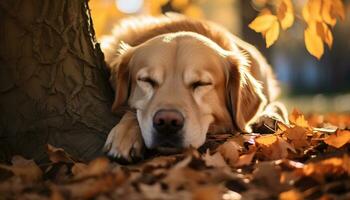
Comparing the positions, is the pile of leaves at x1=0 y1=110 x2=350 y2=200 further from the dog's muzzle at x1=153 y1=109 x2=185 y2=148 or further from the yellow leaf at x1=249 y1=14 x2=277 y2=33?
the yellow leaf at x1=249 y1=14 x2=277 y2=33

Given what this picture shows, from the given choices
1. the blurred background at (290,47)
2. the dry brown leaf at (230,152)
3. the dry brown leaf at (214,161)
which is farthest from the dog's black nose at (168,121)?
Answer: the blurred background at (290,47)

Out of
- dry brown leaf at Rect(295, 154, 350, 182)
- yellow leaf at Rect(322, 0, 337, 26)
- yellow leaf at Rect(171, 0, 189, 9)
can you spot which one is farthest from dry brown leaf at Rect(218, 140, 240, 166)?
yellow leaf at Rect(171, 0, 189, 9)

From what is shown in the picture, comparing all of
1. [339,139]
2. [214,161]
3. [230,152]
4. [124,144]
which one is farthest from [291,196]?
[124,144]

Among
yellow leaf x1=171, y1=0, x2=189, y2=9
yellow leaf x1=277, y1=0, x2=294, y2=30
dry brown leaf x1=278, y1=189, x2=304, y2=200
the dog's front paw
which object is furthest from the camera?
yellow leaf x1=171, y1=0, x2=189, y2=9

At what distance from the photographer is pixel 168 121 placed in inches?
156

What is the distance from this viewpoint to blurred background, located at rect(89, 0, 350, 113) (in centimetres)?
1230

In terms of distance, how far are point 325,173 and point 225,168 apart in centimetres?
55

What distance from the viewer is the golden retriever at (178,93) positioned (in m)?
4.01

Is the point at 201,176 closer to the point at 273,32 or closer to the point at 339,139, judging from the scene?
the point at 339,139

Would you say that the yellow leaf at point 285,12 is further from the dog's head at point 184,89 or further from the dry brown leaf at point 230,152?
the dry brown leaf at point 230,152

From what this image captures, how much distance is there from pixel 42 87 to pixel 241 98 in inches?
63.5

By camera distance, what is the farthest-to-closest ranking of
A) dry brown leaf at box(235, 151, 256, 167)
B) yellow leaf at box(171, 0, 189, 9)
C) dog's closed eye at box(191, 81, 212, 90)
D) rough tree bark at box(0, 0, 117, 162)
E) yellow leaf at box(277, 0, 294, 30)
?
yellow leaf at box(171, 0, 189, 9) < yellow leaf at box(277, 0, 294, 30) < dog's closed eye at box(191, 81, 212, 90) < rough tree bark at box(0, 0, 117, 162) < dry brown leaf at box(235, 151, 256, 167)

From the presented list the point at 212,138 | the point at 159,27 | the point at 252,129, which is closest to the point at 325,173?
the point at 212,138

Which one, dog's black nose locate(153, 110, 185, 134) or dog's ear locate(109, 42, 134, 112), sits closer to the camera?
dog's black nose locate(153, 110, 185, 134)
